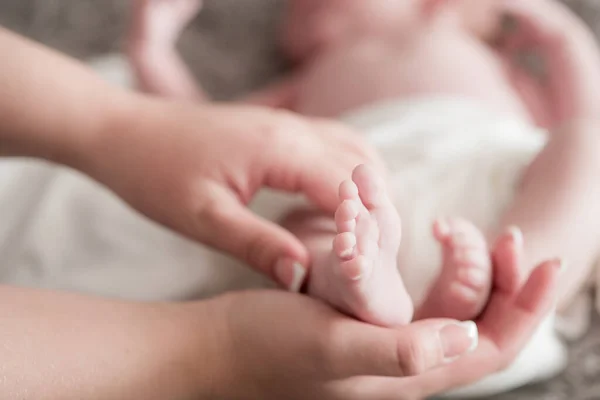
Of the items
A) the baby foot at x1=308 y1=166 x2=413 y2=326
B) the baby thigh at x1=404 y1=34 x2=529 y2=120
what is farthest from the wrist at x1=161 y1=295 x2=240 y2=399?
the baby thigh at x1=404 y1=34 x2=529 y2=120

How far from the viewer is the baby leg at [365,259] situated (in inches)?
16.2

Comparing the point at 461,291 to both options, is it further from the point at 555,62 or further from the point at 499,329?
the point at 555,62

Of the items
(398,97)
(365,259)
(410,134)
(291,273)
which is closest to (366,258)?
(365,259)

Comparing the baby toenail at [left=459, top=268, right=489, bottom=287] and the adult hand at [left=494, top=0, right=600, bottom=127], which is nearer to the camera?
the baby toenail at [left=459, top=268, right=489, bottom=287]

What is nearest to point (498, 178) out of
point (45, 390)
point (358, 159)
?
point (358, 159)

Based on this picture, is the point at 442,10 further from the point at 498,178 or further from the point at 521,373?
the point at 521,373

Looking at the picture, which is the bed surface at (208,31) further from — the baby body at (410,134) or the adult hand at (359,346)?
the adult hand at (359,346)

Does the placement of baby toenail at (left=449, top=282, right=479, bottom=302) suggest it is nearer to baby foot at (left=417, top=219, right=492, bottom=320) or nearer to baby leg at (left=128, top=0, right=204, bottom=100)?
baby foot at (left=417, top=219, right=492, bottom=320)

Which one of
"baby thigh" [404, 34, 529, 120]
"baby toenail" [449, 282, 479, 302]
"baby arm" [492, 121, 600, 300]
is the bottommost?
"baby toenail" [449, 282, 479, 302]

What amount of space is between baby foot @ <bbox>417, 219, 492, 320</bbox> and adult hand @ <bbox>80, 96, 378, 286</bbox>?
0.11 metres

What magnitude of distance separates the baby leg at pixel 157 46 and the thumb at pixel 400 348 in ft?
2.44

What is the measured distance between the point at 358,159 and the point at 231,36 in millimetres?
716

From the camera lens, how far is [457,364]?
20.7 inches

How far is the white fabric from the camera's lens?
0.66m
